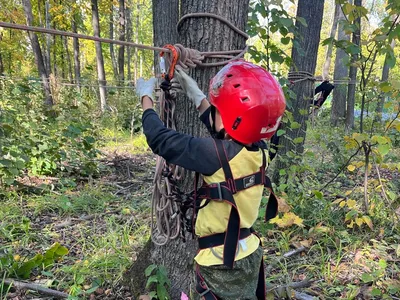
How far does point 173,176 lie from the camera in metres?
1.96

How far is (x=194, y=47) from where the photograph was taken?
1944 mm

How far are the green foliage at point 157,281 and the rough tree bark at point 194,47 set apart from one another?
5cm

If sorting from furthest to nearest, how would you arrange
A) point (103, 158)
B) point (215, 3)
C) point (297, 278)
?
1. point (103, 158)
2. point (297, 278)
3. point (215, 3)

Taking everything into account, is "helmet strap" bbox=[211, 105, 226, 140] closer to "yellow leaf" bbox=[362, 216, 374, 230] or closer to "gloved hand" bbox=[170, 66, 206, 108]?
"gloved hand" bbox=[170, 66, 206, 108]

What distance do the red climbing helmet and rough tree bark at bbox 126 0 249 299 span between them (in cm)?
47

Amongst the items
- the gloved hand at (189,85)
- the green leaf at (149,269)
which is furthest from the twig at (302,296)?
the gloved hand at (189,85)

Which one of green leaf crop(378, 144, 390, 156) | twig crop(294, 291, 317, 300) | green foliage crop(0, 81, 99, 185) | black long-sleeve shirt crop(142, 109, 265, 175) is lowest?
twig crop(294, 291, 317, 300)

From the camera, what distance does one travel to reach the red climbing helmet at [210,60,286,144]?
1430 mm

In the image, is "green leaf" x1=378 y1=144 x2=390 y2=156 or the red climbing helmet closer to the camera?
the red climbing helmet

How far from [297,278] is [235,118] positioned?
1.79 meters

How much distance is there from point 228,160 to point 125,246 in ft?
5.98

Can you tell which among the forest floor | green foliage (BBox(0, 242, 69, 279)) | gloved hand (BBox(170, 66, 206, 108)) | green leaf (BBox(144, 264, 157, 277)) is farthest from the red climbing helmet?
green foliage (BBox(0, 242, 69, 279))

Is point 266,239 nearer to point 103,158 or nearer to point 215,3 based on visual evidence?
point 215,3

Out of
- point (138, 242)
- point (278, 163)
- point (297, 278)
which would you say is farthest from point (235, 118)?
point (278, 163)
